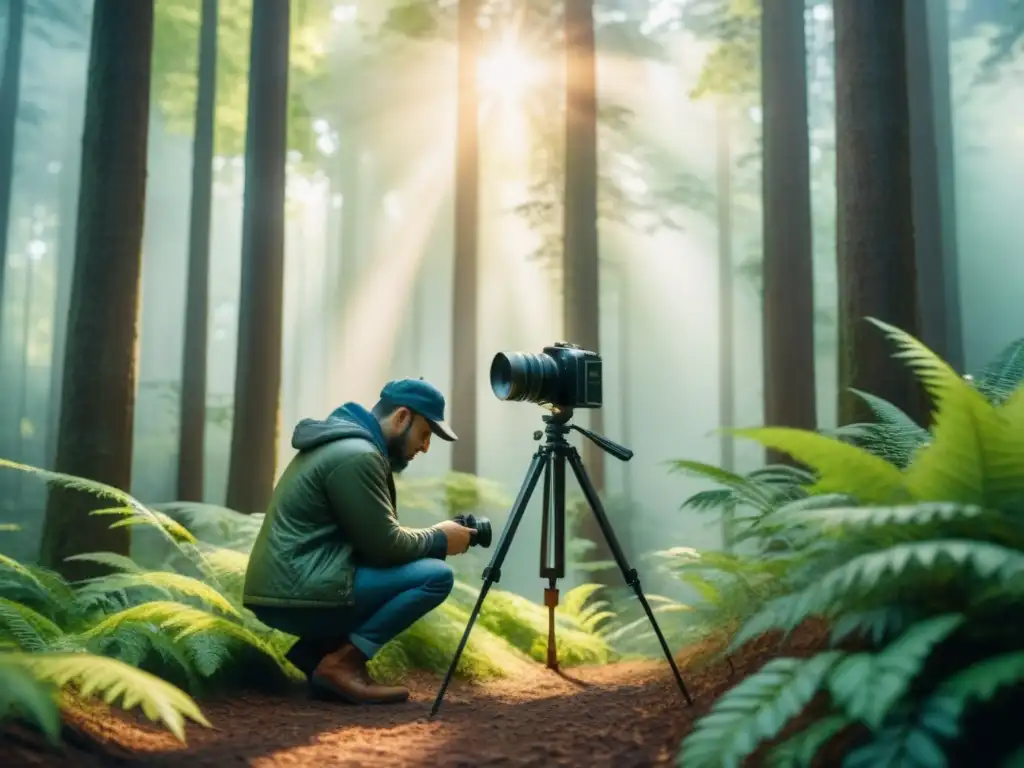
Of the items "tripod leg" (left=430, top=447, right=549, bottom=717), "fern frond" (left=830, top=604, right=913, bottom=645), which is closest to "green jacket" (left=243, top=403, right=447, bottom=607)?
"tripod leg" (left=430, top=447, right=549, bottom=717)

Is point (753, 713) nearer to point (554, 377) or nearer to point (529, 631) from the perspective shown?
point (554, 377)

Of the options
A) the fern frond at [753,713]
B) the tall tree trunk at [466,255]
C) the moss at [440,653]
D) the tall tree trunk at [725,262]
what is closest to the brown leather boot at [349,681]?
the moss at [440,653]

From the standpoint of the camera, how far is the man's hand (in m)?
3.76

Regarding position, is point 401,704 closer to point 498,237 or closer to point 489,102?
point 489,102

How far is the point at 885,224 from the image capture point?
15.3 ft

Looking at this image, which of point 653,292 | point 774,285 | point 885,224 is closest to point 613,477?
point 653,292

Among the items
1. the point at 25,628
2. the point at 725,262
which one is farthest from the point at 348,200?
the point at 25,628

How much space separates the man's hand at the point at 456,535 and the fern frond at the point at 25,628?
1666mm

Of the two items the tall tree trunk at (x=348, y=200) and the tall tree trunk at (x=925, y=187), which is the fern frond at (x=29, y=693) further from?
the tall tree trunk at (x=348, y=200)

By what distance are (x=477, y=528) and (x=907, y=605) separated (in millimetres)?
2244

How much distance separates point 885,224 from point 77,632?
16.1 feet

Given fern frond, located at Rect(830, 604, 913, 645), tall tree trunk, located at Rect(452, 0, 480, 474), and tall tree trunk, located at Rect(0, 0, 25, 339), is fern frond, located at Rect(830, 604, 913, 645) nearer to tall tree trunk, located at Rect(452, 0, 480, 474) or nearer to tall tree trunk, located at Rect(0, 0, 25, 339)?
tall tree trunk, located at Rect(452, 0, 480, 474)

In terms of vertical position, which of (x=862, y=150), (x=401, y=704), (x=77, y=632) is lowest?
(x=401, y=704)

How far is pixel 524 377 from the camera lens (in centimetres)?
346
